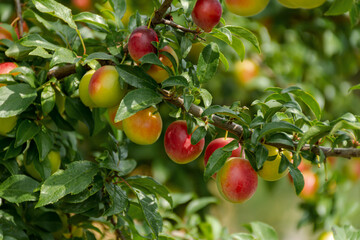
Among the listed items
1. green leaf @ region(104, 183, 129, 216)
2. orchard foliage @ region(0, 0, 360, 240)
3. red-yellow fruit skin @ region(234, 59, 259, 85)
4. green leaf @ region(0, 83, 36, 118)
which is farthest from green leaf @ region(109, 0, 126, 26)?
red-yellow fruit skin @ region(234, 59, 259, 85)

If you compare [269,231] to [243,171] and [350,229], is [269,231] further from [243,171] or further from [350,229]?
[243,171]

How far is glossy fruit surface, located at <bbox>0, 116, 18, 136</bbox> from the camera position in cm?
82

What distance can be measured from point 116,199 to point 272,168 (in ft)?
0.90

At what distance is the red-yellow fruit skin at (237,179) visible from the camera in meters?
0.76

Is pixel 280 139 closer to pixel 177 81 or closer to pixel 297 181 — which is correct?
pixel 297 181

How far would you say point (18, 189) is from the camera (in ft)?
2.56

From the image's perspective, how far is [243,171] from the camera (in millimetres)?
759

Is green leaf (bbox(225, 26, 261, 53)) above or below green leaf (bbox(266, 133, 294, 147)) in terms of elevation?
above

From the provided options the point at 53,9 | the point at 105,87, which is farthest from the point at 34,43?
the point at 105,87

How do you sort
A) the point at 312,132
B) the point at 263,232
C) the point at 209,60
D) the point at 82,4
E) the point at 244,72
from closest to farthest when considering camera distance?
the point at 312,132 < the point at 209,60 < the point at 263,232 < the point at 82,4 < the point at 244,72

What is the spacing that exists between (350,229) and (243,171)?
0.35m

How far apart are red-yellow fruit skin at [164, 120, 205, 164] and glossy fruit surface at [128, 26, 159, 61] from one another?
147mm

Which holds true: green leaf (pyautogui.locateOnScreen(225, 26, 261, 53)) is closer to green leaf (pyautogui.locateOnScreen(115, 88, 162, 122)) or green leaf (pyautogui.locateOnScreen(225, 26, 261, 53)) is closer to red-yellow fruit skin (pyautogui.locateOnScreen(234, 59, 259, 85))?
green leaf (pyautogui.locateOnScreen(115, 88, 162, 122))

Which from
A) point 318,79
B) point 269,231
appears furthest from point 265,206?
point 269,231
